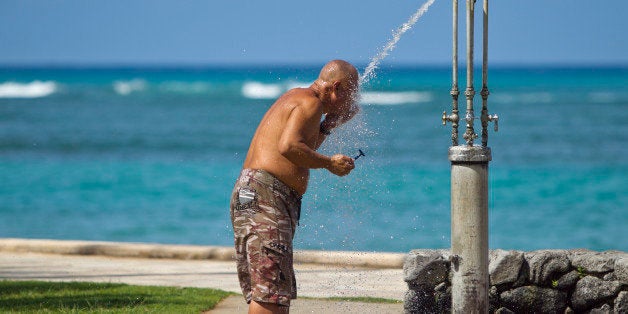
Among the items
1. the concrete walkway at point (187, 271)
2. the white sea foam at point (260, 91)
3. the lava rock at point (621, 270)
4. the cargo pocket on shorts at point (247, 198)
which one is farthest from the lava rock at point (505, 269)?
the white sea foam at point (260, 91)

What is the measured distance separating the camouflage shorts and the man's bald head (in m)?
0.51

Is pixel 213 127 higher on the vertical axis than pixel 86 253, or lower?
higher

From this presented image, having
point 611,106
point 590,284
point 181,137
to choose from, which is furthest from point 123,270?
point 611,106

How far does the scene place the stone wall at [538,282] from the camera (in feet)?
19.1

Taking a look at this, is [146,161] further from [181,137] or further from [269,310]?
[269,310]

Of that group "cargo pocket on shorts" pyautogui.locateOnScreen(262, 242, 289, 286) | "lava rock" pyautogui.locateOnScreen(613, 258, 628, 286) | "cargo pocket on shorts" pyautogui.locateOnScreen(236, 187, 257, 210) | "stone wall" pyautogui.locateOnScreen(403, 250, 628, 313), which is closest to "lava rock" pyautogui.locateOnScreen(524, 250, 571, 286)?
"stone wall" pyautogui.locateOnScreen(403, 250, 628, 313)

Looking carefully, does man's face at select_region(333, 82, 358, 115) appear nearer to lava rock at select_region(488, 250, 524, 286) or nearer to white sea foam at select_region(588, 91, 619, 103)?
lava rock at select_region(488, 250, 524, 286)

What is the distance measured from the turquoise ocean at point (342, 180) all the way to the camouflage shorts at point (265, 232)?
73 centimetres

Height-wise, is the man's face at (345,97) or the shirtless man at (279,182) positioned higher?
the man's face at (345,97)

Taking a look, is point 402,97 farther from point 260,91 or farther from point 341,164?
point 341,164

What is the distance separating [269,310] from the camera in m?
4.68

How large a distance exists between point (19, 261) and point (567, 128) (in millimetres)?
25308

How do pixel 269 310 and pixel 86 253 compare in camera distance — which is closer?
pixel 269 310

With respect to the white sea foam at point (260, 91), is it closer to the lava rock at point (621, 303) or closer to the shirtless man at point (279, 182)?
the lava rock at point (621, 303)
